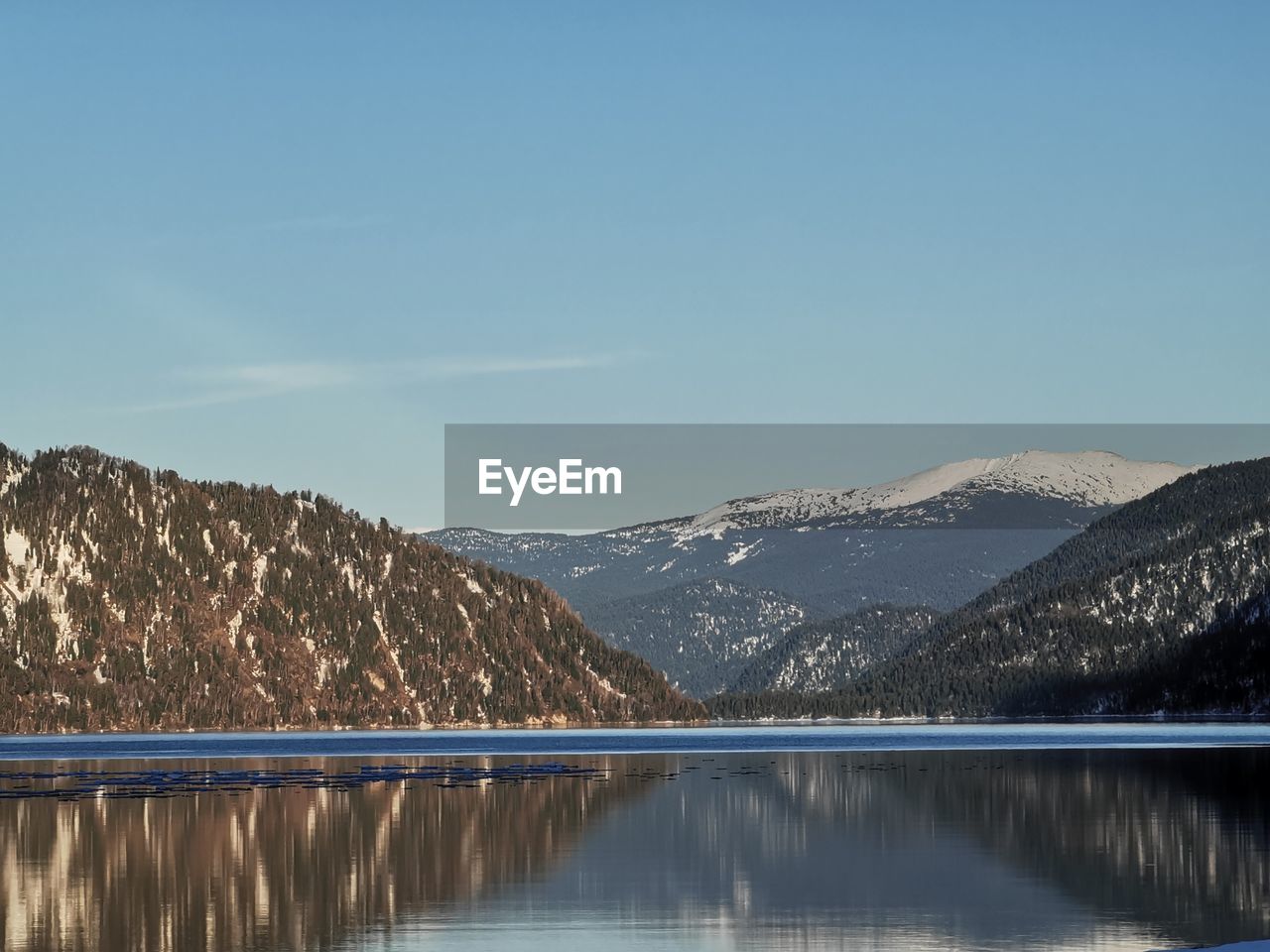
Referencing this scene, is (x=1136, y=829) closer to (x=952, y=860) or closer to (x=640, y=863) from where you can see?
(x=952, y=860)

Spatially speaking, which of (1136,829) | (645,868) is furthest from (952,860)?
(1136,829)

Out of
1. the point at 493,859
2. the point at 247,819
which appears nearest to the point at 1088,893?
the point at 493,859

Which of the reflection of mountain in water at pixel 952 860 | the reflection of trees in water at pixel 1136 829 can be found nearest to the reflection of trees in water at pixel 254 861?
the reflection of mountain in water at pixel 952 860

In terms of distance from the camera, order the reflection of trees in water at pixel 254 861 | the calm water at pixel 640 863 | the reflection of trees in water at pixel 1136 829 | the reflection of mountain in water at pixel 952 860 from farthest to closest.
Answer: the reflection of trees in water at pixel 1136 829 → the reflection of mountain in water at pixel 952 860 → the reflection of trees in water at pixel 254 861 → the calm water at pixel 640 863

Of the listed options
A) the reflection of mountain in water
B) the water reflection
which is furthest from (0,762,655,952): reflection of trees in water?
the reflection of mountain in water

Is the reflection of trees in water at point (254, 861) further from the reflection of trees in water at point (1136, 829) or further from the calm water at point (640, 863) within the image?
the reflection of trees in water at point (1136, 829)

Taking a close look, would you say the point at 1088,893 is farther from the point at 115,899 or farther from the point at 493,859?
the point at 115,899
